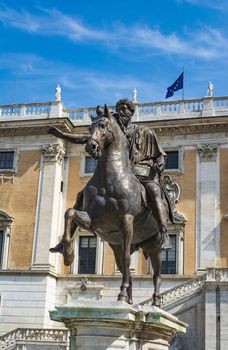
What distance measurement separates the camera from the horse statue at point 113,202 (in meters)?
7.80

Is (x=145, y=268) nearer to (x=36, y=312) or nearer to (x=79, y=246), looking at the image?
(x=79, y=246)

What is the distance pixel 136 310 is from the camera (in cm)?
723

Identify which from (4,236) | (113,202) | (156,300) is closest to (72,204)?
(4,236)

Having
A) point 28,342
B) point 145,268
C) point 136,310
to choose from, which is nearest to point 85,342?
point 136,310

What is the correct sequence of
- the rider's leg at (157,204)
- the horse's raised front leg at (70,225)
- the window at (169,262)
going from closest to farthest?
the horse's raised front leg at (70,225) < the rider's leg at (157,204) < the window at (169,262)

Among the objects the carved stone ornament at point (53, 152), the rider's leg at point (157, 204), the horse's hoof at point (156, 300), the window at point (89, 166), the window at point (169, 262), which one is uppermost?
the carved stone ornament at point (53, 152)

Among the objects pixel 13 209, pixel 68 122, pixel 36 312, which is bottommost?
pixel 36 312

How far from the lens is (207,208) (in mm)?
31359

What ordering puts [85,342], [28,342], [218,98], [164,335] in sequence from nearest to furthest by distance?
[85,342], [164,335], [28,342], [218,98]

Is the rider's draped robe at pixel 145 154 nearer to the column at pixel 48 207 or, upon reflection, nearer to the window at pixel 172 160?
the column at pixel 48 207

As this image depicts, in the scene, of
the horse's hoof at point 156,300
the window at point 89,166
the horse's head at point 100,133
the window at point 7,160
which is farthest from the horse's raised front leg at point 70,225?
the window at point 7,160

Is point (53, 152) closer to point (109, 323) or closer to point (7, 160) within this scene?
point (7, 160)

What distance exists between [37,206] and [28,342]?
353 inches

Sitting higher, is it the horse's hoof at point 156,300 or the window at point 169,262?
the window at point 169,262
